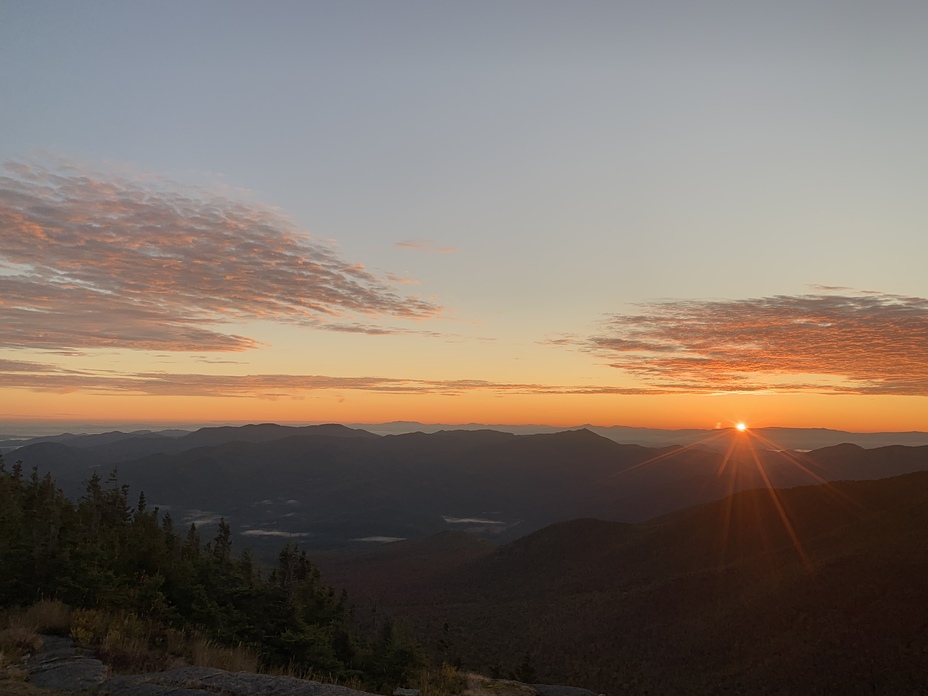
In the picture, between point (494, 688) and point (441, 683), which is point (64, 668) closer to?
point (441, 683)

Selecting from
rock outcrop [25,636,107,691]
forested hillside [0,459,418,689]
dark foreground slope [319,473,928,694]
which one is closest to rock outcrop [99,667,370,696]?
rock outcrop [25,636,107,691]

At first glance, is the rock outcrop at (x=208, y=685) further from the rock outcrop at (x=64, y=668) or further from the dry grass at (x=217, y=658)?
the dry grass at (x=217, y=658)

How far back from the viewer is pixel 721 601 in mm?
61469

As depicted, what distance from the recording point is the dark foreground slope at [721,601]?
4350 centimetres

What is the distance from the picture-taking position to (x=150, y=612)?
15.6 metres

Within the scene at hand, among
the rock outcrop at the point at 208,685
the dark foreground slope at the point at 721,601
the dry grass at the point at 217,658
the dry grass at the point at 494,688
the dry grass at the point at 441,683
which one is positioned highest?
the rock outcrop at the point at 208,685

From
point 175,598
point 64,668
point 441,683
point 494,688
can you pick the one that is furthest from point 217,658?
point 494,688

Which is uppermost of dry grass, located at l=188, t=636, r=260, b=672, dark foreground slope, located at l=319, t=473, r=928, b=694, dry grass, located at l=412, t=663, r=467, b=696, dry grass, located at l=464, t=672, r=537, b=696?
dry grass, located at l=188, t=636, r=260, b=672

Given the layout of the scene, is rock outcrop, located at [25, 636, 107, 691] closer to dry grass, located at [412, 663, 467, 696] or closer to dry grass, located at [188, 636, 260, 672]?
dry grass, located at [188, 636, 260, 672]

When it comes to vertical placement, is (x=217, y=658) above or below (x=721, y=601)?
above

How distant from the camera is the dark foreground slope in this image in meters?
43.5

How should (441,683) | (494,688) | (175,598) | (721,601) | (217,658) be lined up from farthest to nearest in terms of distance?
(721,601) < (175,598) < (494,688) < (441,683) < (217,658)

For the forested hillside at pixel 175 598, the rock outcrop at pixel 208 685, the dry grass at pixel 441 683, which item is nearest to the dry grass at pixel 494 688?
the dry grass at pixel 441 683

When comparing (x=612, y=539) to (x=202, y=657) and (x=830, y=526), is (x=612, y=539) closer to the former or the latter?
(x=830, y=526)
